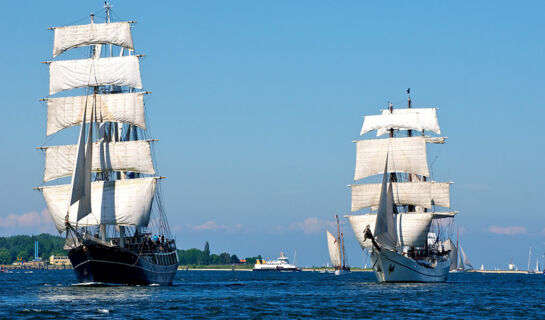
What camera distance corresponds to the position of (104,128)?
108688 mm

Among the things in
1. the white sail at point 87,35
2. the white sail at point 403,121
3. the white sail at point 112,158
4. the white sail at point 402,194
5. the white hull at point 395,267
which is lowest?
the white hull at point 395,267

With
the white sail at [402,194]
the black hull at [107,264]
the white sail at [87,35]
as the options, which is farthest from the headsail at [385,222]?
the white sail at [87,35]

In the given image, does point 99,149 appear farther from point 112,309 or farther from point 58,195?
point 112,309

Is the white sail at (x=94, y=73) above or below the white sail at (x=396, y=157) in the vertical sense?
above

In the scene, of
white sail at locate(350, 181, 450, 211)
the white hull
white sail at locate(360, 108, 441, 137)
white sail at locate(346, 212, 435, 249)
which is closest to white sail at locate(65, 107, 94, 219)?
the white hull

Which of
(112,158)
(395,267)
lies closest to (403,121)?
(395,267)

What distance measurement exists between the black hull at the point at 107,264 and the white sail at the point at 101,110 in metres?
19.9

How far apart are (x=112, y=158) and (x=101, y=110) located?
21.3 ft

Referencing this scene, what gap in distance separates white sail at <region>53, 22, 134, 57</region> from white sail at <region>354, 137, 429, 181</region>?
42.1 meters

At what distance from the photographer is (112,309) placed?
2518 inches

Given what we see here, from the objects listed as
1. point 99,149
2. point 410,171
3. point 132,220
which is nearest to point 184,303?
point 132,220

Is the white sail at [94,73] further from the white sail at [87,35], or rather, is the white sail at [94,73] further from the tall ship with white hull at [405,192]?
the tall ship with white hull at [405,192]

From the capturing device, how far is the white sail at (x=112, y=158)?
104 m

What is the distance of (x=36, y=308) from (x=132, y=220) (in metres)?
35.5
